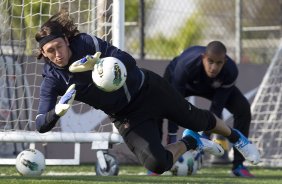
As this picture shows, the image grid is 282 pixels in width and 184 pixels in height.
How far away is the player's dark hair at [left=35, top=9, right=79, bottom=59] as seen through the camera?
20.2 ft

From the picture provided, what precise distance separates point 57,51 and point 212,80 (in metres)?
2.80

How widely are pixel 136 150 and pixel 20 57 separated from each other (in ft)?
10.5

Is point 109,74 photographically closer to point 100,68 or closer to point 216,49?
point 100,68

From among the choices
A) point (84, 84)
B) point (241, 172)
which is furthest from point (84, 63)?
point (241, 172)

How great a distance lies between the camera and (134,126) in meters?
6.52

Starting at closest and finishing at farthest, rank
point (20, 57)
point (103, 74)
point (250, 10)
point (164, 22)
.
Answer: point (103, 74)
point (20, 57)
point (164, 22)
point (250, 10)

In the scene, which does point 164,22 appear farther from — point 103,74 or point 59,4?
point 103,74

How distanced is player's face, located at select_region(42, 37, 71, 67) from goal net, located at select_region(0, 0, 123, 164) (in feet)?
7.08

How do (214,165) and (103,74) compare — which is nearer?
(103,74)

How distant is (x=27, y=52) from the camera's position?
951 centimetres

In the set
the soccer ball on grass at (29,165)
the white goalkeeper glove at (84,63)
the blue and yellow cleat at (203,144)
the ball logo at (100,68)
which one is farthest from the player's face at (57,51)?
the soccer ball on grass at (29,165)

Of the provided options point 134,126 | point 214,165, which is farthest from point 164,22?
point 134,126

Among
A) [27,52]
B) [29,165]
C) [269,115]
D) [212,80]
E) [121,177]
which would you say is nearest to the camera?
[29,165]

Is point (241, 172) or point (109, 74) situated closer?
point (109, 74)
